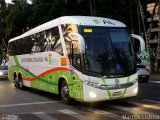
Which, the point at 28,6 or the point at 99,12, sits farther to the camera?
the point at 28,6

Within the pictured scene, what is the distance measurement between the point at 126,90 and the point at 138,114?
6.67 ft

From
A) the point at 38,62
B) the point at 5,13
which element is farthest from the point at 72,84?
the point at 5,13

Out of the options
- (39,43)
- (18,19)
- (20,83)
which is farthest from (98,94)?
(18,19)

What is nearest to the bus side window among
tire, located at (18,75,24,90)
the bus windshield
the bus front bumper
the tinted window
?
the bus windshield

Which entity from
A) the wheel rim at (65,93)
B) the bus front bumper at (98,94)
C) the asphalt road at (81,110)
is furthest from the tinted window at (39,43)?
the bus front bumper at (98,94)

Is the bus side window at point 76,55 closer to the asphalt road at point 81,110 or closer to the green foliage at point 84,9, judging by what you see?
the asphalt road at point 81,110

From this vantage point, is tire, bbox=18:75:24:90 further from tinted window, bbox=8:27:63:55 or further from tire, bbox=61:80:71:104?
tire, bbox=61:80:71:104

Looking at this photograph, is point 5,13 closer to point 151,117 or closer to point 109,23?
point 109,23

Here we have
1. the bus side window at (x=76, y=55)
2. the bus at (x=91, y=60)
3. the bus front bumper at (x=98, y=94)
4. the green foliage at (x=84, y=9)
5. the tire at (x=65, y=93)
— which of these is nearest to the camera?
the bus front bumper at (x=98, y=94)

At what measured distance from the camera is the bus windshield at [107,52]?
46.5ft

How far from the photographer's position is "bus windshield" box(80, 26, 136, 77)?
14.2 meters

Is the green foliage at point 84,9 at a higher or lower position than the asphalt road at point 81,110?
higher

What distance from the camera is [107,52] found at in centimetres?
1448

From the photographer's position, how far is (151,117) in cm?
1169
